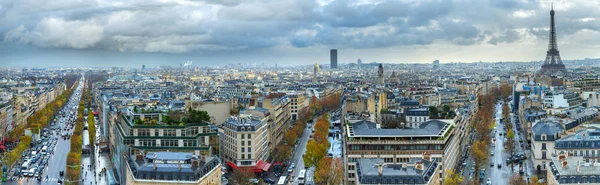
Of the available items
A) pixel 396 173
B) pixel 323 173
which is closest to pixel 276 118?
pixel 323 173

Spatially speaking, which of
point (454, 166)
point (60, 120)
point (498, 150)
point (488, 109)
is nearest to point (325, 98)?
point (488, 109)

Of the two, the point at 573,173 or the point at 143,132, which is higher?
the point at 143,132

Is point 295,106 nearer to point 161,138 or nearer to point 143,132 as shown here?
point 161,138

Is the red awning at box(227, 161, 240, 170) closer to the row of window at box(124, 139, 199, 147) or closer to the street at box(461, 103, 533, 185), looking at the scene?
the row of window at box(124, 139, 199, 147)

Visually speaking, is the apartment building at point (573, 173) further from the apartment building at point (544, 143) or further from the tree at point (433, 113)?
the tree at point (433, 113)

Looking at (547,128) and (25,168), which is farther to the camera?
(25,168)

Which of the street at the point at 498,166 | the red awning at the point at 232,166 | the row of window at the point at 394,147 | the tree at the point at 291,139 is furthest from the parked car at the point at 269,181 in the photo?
the street at the point at 498,166

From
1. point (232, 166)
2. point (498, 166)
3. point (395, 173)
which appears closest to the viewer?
point (395, 173)

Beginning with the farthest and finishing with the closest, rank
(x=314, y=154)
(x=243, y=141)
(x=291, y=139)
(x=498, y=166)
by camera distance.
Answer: (x=291, y=139), (x=498, y=166), (x=314, y=154), (x=243, y=141)

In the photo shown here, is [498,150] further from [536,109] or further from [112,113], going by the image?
[112,113]
